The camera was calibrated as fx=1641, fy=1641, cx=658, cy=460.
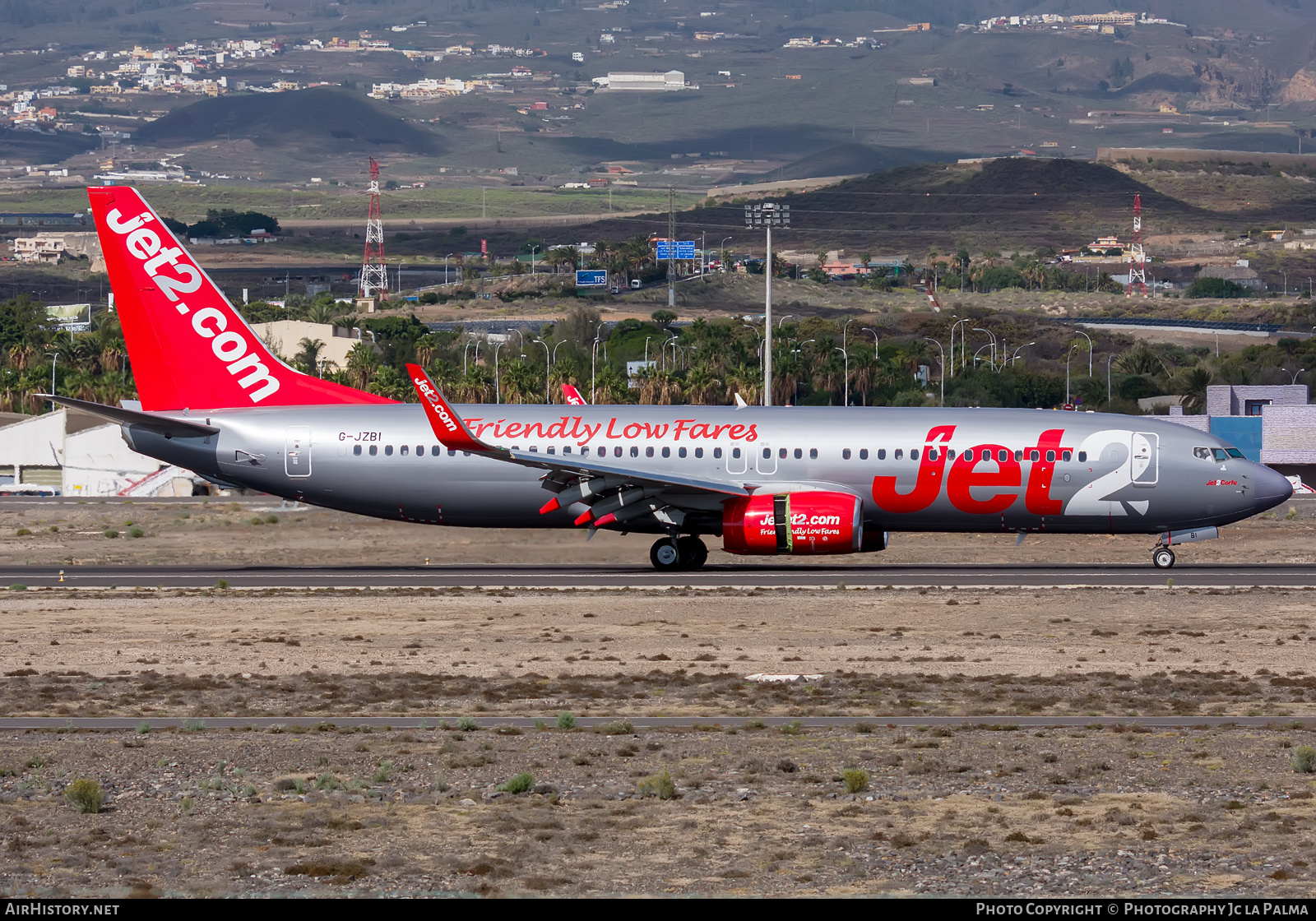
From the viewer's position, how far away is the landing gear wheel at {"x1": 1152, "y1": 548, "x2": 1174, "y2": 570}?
4578 cm

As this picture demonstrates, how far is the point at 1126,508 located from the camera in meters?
44.7

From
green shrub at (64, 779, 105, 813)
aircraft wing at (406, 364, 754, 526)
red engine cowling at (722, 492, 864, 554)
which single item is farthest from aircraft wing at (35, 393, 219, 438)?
green shrub at (64, 779, 105, 813)

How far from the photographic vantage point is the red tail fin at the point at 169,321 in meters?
46.4

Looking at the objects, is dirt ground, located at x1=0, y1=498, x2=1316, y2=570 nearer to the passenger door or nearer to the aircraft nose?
the passenger door

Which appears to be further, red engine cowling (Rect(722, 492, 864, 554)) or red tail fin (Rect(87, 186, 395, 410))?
red tail fin (Rect(87, 186, 395, 410))

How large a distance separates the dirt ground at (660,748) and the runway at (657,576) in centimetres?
217

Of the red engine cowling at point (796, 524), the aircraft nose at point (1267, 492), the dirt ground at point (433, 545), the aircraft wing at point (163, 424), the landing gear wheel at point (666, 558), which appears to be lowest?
the dirt ground at point (433, 545)

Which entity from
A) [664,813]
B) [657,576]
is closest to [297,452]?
[657,576]

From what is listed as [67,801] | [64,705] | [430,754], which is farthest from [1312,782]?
[64,705]

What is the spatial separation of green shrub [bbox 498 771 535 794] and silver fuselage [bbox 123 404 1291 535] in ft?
79.0

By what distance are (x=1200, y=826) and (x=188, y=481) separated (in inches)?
2878

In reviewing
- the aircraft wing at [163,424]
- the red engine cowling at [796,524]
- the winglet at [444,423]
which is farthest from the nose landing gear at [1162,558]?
the aircraft wing at [163,424]

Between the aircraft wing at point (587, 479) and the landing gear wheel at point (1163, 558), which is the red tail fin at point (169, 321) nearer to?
the aircraft wing at point (587, 479)

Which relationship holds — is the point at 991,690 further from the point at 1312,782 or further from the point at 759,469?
the point at 759,469
